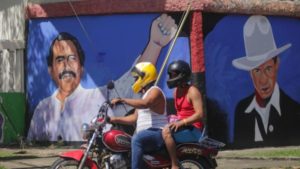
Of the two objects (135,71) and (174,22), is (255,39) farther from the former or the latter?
(135,71)

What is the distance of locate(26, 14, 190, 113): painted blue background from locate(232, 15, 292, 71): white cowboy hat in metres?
1.64

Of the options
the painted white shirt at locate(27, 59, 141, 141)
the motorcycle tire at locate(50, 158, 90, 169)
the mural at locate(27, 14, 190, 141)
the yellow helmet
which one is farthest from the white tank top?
the painted white shirt at locate(27, 59, 141, 141)

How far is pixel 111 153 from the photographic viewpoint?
25.5ft

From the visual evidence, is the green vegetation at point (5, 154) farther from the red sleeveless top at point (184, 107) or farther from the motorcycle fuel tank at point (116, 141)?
the red sleeveless top at point (184, 107)

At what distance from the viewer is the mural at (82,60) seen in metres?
13.9

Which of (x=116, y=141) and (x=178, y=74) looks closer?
(x=116, y=141)

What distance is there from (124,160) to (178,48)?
20.2 ft

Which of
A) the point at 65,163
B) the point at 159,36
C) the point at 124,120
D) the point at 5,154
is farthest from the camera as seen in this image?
the point at 159,36

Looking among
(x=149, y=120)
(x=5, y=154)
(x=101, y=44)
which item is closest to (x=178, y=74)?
(x=149, y=120)

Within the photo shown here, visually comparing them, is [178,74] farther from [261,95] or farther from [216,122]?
[261,95]

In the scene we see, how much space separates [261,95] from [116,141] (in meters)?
7.57

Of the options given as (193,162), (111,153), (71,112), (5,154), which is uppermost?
(71,112)

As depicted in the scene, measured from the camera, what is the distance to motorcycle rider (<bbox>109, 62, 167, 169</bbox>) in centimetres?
771

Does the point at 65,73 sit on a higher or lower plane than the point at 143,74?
higher
